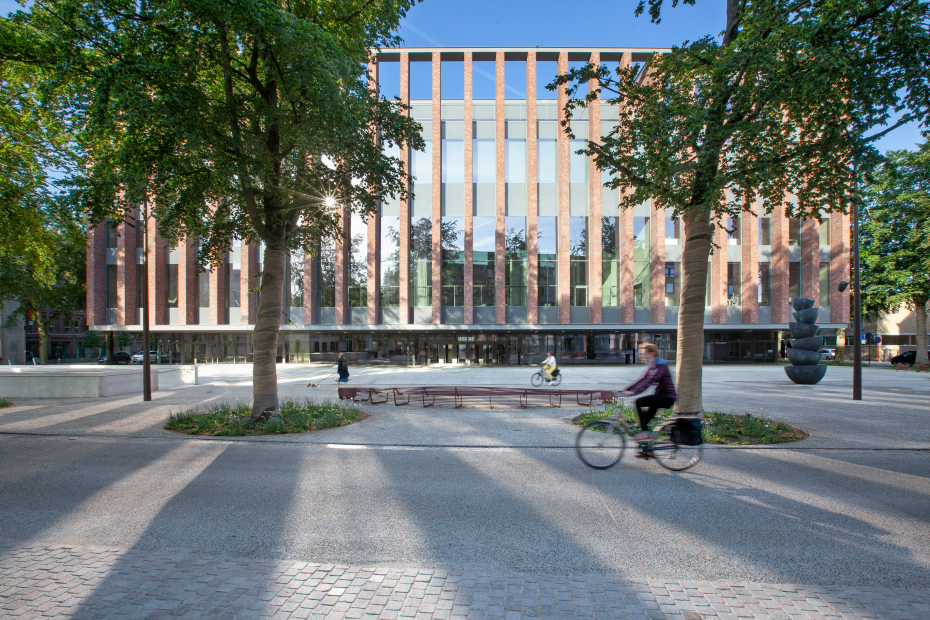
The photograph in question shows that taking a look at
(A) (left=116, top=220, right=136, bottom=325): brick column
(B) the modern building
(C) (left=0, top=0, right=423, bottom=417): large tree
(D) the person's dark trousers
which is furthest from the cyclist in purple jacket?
(A) (left=116, top=220, right=136, bottom=325): brick column

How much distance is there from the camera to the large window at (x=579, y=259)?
31.2 metres

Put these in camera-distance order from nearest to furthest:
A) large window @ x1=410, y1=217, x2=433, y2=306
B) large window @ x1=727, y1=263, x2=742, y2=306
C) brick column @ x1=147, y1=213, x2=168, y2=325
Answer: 1. large window @ x1=410, y1=217, x2=433, y2=306
2. large window @ x1=727, y1=263, x2=742, y2=306
3. brick column @ x1=147, y1=213, x2=168, y2=325

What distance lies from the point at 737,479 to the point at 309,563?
5701mm

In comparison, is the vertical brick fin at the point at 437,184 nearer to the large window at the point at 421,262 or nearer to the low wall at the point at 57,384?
the large window at the point at 421,262

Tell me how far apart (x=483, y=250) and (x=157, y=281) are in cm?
2653

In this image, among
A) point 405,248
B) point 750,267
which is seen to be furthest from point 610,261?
point 405,248

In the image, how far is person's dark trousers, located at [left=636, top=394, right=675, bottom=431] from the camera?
20.8 ft

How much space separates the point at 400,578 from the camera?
341 cm

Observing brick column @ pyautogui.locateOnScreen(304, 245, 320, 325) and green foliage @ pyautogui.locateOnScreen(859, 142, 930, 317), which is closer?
green foliage @ pyautogui.locateOnScreen(859, 142, 930, 317)

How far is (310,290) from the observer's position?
32.0 meters

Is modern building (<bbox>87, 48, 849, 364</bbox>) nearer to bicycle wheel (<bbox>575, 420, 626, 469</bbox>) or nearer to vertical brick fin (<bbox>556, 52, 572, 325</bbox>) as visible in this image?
vertical brick fin (<bbox>556, 52, 572, 325</bbox>)

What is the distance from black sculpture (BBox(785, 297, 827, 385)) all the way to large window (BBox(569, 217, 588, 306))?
1361 cm

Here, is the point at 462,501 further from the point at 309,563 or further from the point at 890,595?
the point at 890,595

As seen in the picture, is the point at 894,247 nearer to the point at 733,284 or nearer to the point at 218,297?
the point at 733,284
